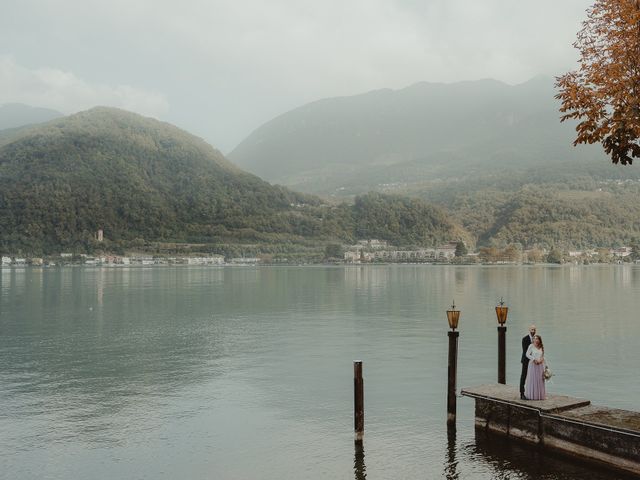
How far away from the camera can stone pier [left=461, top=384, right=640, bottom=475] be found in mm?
15906

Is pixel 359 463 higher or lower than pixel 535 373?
lower

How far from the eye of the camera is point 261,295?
90750 mm

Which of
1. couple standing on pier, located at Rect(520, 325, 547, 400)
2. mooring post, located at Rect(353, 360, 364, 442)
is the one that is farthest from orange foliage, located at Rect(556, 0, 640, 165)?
mooring post, located at Rect(353, 360, 364, 442)

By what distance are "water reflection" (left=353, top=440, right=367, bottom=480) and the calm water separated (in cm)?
7

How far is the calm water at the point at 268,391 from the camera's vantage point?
59.0 ft

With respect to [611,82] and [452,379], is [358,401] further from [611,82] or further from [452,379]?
[611,82]

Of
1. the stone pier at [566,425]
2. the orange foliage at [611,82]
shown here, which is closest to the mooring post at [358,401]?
the stone pier at [566,425]

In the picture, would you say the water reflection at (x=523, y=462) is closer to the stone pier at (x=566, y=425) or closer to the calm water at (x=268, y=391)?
the calm water at (x=268, y=391)

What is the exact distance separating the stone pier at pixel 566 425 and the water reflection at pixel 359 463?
11.2 feet

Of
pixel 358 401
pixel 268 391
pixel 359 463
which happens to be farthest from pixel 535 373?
pixel 268 391

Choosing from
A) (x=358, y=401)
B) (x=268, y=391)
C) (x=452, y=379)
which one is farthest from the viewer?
(x=268, y=391)

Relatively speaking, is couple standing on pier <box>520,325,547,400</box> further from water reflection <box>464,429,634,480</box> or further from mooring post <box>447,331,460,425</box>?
mooring post <box>447,331,460,425</box>

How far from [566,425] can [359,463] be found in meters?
5.30

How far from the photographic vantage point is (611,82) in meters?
16.3
